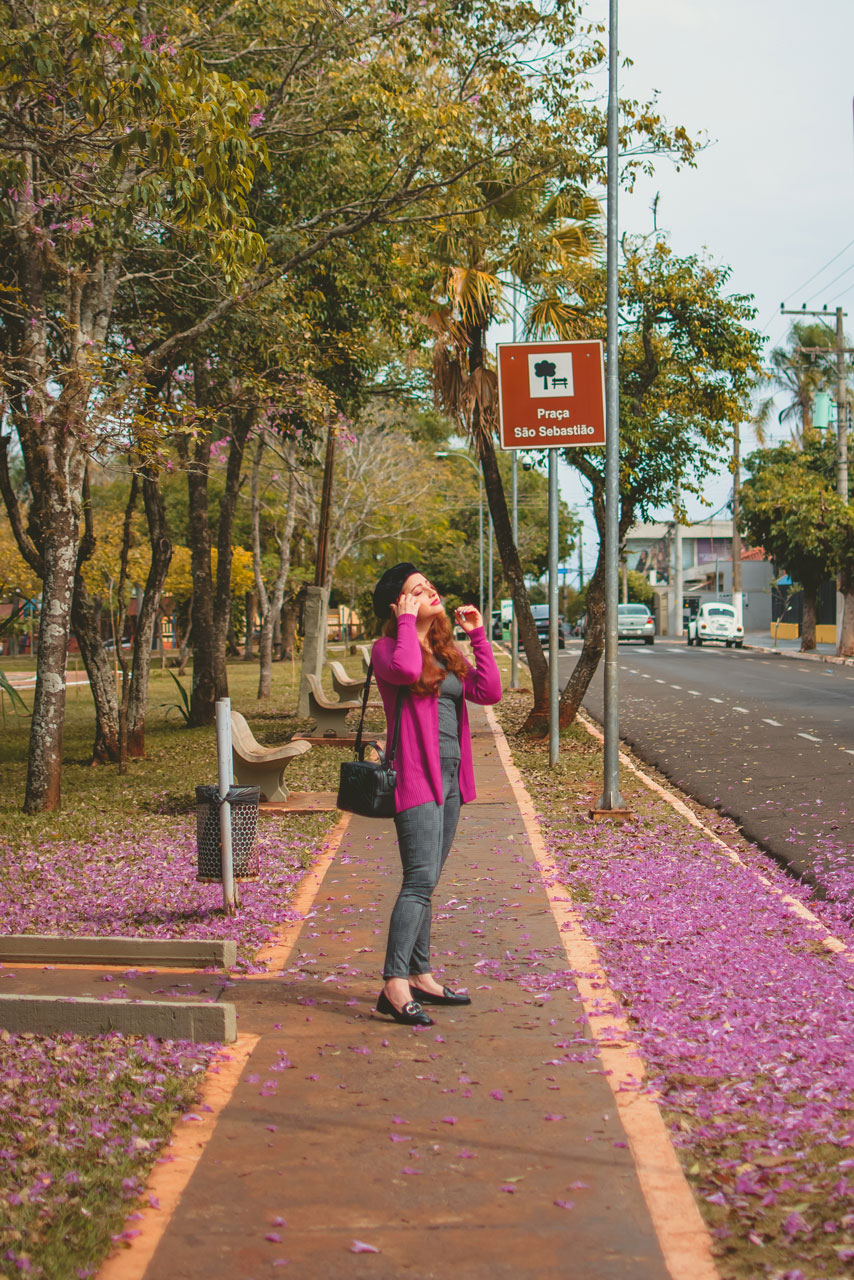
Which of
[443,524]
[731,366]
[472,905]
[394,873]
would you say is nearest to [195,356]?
[731,366]

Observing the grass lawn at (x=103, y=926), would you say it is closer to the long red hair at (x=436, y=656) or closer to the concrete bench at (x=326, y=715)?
the concrete bench at (x=326, y=715)

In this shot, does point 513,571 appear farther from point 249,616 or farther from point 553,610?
point 249,616

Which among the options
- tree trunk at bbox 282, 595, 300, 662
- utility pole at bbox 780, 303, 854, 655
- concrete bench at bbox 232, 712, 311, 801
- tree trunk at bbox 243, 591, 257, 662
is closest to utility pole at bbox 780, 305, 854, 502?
utility pole at bbox 780, 303, 854, 655

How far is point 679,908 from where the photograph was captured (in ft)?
A: 24.2

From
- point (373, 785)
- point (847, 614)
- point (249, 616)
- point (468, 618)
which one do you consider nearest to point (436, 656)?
point (468, 618)

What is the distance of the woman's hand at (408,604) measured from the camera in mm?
5453

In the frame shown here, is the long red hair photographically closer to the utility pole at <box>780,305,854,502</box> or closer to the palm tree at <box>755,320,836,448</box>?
the utility pole at <box>780,305,854,502</box>

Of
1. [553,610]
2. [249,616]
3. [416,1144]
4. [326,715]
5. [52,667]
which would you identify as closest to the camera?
[416,1144]

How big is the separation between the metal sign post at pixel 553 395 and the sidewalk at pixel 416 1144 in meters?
6.93

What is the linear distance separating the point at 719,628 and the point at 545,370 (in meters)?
42.0

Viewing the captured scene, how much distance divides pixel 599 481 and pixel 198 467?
5.35m

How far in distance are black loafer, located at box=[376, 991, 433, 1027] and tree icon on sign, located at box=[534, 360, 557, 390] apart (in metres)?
8.29

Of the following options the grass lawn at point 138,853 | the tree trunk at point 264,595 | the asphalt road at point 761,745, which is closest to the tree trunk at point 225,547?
the grass lawn at point 138,853

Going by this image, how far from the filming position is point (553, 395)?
12625mm
